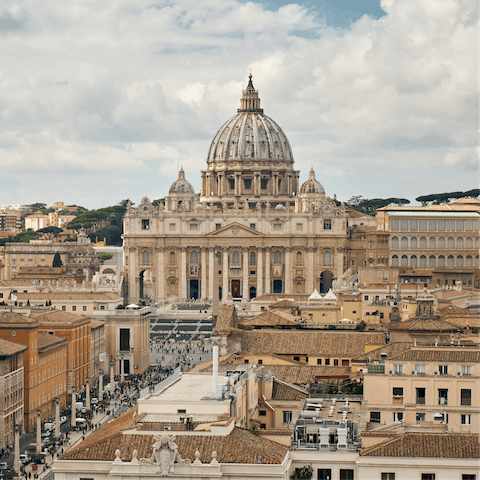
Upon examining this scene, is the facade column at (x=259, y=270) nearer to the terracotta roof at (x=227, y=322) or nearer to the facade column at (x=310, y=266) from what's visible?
the facade column at (x=310, y=266)

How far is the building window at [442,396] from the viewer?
3388cm

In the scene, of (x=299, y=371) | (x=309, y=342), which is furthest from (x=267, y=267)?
(x=299, y=371)

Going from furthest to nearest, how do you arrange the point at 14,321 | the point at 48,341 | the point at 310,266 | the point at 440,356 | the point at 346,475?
the point at 310,266 < the point at 48,341 < the point at 14,321 < the point at 440,356 < the point at 346,475

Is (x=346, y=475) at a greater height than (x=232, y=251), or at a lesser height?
lesser

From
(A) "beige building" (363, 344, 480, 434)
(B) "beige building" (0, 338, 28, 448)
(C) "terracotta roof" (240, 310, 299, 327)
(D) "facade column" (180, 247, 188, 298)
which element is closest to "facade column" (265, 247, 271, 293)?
(D) "facade column" (180, 247, 188, 298)

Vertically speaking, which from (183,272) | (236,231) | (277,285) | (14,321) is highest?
(236,231)

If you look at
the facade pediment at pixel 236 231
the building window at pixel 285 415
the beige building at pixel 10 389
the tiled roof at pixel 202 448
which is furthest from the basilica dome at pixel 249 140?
the tiled roof at pixel 202 448

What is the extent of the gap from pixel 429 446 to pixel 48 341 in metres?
38.7

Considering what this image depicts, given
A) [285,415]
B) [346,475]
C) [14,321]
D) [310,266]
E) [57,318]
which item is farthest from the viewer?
[310,266]

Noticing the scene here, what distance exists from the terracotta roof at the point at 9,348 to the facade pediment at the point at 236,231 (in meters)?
85.4

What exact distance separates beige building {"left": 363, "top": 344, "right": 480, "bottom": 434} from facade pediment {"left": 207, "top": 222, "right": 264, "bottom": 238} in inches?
4180

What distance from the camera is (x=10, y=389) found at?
52875 millimetres

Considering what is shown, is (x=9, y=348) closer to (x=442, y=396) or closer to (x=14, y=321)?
(x=14, y=321)

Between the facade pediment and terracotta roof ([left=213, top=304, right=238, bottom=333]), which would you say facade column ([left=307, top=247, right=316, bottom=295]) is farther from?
terracotta roof ([left=213, top=304, right=238, bottom=333])
